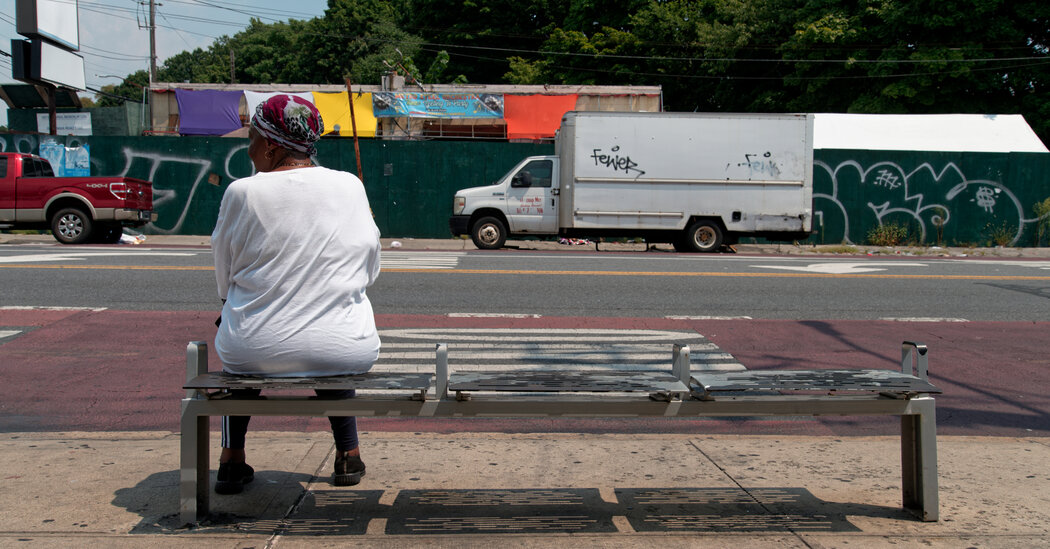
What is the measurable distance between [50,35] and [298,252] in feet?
76.1

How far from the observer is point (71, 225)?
56.3 ft

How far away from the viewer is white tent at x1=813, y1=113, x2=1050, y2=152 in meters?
22.2

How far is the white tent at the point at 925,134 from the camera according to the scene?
22.2 m

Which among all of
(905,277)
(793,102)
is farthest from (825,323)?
(793,102)

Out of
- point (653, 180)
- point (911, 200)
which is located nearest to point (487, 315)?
point (653, 180)

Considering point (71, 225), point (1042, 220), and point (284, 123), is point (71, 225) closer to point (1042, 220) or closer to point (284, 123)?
point (284, 123)

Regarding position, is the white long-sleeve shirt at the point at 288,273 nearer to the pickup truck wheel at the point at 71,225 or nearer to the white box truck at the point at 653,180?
the white box truck at the point at 653,180

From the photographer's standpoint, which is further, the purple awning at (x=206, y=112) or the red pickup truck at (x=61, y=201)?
the purple awning at (x=206, y=112)

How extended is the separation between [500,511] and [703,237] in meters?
15.2

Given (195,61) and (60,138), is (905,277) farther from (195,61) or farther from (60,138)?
(195,61)

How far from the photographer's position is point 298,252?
3.37m

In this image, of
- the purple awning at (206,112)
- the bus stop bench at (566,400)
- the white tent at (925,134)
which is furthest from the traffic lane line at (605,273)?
A: the purple awning at (206,112)

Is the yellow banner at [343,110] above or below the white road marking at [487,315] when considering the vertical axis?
above

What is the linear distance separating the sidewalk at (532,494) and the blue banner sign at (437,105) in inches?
919
